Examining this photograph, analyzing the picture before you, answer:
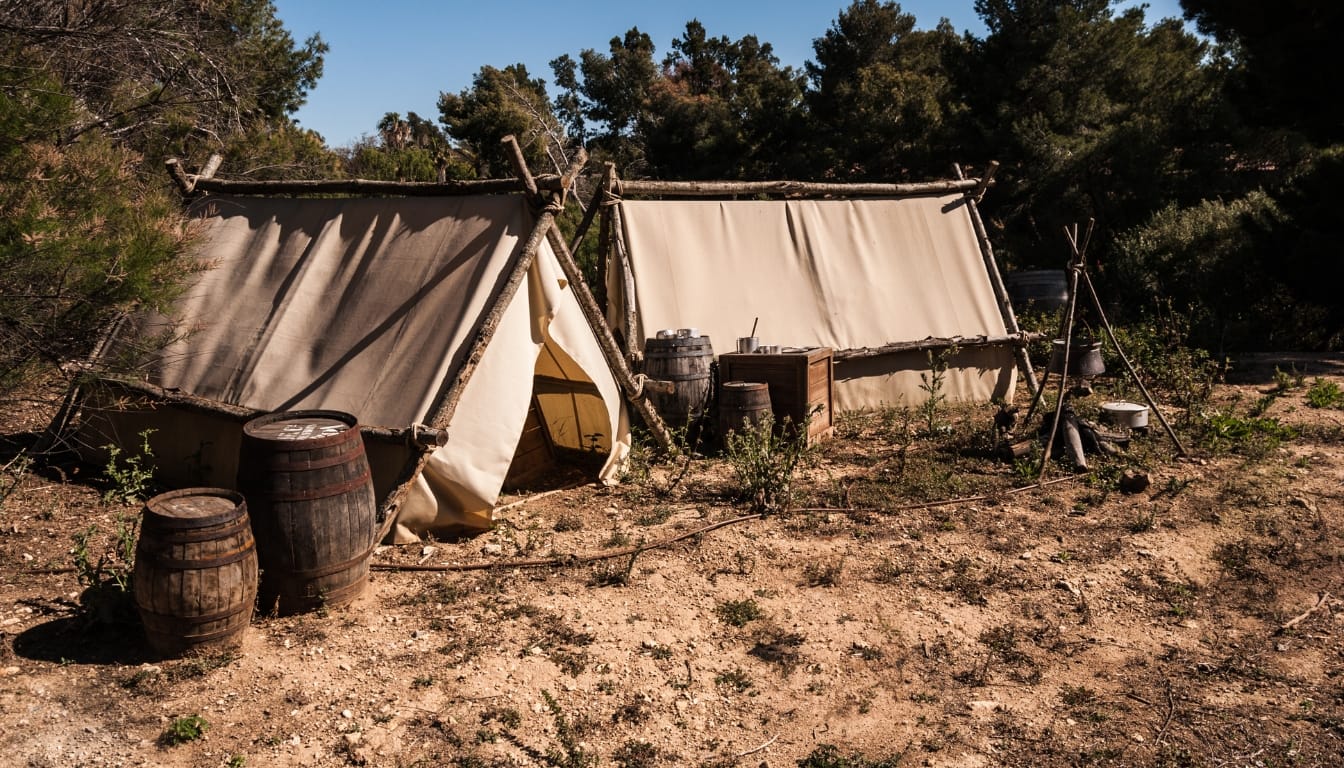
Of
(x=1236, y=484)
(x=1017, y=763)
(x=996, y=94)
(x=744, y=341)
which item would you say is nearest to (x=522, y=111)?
(x=996, y=94)

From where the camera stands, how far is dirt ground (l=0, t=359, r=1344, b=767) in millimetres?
3572

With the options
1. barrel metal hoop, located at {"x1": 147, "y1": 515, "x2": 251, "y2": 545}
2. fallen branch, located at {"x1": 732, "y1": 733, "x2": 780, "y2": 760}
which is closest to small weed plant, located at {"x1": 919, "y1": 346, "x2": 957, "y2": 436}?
fallen branch, located at {"x1": 732, "y1": 733, "x2": 780, "y2": 760}

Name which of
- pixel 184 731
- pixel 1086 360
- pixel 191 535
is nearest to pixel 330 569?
pixel 191 535

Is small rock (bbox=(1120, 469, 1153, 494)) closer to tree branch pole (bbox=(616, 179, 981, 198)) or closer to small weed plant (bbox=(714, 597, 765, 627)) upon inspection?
small weed plant (bbox=(714, 597, 765, 627))

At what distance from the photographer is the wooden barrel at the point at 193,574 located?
3873 millimetres

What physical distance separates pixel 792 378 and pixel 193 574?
15.5 feet

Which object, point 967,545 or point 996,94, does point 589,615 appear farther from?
point 996,94

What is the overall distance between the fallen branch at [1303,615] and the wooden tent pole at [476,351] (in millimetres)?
4254

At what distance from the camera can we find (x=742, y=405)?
23.9ft

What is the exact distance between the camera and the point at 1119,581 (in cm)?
503

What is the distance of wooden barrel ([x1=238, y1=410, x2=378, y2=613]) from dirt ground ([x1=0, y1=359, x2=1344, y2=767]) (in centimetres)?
19

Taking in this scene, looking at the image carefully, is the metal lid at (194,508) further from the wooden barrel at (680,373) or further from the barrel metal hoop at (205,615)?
the wooden barrel at (680,373)

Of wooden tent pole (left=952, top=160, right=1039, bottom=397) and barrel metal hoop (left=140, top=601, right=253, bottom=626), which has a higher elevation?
wooden tent pole (left=952, top=160, right=1039, bottom=397)

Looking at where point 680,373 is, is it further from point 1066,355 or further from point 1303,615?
point 1303,615
